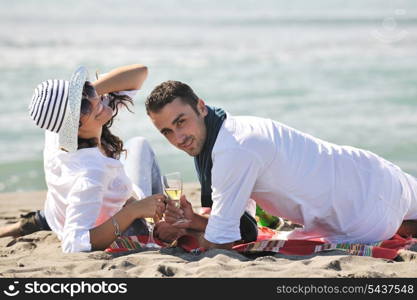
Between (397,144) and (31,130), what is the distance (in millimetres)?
5216

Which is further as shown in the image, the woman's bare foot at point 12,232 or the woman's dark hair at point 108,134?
the woman's bare foot at point 12,232

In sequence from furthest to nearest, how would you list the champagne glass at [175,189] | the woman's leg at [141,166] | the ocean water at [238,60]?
the ocean water at [238,60]
the woman's leg at [141,166]
the champagne glass at [175,189]

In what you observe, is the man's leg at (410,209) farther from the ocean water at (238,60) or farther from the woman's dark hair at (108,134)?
the ocean water at (238,60)

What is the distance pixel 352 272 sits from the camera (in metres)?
4.61

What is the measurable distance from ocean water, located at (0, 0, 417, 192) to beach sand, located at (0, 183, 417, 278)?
4179mm

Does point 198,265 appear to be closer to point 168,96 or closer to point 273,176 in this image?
point 273,176

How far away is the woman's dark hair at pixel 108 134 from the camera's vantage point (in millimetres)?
5253

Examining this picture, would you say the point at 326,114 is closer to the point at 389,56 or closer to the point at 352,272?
the point at 389,56

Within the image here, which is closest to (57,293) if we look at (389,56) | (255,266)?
(255,266)

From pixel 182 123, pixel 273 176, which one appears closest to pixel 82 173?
pixel 182 123

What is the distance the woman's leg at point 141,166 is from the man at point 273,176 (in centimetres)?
97

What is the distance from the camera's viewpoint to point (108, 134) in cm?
581

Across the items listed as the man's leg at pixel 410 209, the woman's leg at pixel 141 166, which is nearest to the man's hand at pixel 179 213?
the woman's leg at pixel 141 166

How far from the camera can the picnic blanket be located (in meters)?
5.01
